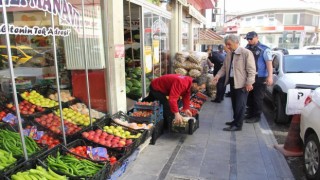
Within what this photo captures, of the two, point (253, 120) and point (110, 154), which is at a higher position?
point (110, 154)

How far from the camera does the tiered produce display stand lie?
319cm

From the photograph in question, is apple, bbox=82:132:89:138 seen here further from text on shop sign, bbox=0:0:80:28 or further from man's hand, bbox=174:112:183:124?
text on shop sign, bbox=0:0:80:28

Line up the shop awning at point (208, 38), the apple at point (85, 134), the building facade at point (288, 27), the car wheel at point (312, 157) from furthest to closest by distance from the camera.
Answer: the building facade at point (288, 27) < the shop awning at point (208, 38) < the apple at point (85, 134) < the car wheel at point (312, 157)

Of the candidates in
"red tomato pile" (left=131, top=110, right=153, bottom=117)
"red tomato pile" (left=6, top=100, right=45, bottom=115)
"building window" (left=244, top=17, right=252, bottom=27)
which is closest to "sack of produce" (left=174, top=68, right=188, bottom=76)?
"red tomato pile" (left=131, top=110, right=153, bottom=117)

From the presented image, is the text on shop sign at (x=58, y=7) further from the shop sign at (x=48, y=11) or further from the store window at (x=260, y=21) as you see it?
the store window at (x=260, y=21)

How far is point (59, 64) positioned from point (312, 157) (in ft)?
14.5

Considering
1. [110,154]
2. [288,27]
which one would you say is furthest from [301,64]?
[288,27]

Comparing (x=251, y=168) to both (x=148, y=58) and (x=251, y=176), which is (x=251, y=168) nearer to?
(x=251, y=176)

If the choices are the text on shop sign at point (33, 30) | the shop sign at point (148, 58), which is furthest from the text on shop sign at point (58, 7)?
the shop sign at point (148, 58)

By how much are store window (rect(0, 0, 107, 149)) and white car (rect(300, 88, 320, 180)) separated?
335cm

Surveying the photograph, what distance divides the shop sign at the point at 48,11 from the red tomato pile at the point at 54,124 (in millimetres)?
1378

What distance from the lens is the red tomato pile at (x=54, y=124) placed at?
4.25 metres

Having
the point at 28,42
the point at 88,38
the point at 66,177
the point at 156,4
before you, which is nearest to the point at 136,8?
the point at 156,4

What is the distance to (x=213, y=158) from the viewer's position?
4578mm
